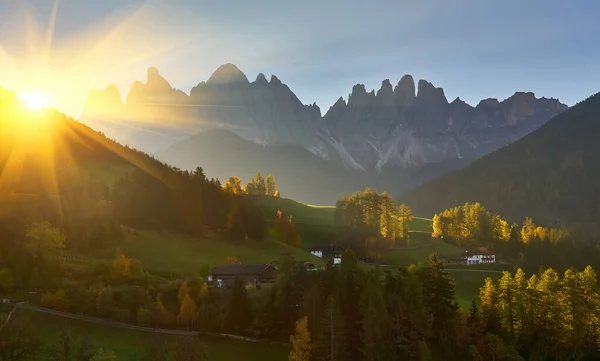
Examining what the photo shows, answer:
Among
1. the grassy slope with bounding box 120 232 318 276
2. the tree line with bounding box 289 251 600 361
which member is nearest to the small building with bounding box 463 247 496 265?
the grassy slope with bounding box 120 232 318 276

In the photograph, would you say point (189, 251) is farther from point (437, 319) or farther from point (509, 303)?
point (509, 303)

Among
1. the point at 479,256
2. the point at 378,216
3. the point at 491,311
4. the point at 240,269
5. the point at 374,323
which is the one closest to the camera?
the point at 374,323

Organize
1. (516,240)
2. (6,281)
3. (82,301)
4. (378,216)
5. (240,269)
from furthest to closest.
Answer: (378,216) < (516,240) < (240,269) < (6,281) < (82,301)

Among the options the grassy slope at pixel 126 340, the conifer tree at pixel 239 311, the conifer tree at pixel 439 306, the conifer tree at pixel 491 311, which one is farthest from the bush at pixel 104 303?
the conifer tree at pixel 491 311

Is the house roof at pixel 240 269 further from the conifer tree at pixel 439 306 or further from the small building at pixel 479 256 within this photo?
the small building at pixel 479 256

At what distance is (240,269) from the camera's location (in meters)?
92.5

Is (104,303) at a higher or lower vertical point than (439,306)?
higher

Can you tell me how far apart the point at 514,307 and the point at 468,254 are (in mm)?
64465

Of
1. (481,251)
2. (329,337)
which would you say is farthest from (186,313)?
(481,251)

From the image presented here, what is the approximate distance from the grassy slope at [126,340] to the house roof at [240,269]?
2424cm

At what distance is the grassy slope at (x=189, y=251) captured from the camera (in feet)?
310

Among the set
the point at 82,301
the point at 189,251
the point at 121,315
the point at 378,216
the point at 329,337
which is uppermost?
the point at 378,216

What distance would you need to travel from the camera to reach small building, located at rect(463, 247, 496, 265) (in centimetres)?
13075

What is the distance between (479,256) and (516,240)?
19.6 m
